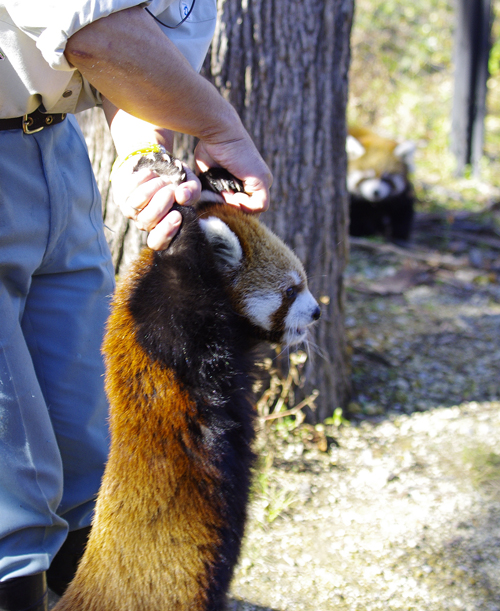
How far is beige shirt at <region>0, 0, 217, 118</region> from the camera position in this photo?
3.80 feet

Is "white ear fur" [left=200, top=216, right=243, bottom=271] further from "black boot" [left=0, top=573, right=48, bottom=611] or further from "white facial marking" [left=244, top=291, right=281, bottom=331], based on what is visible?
"black boot" [left=0, top=573, right=48, bottom=611]

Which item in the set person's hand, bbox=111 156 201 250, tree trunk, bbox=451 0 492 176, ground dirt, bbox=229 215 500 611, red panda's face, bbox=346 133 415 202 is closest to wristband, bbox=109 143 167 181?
person's hand, bbox=111 156 201 250

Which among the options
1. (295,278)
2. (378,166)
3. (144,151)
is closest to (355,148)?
(378,166)

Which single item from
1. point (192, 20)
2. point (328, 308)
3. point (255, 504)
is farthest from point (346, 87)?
point (255, 504)

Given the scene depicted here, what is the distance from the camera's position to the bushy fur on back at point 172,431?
1.40 metres

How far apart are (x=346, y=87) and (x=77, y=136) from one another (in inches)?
62.7

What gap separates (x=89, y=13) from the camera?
1.15 metres

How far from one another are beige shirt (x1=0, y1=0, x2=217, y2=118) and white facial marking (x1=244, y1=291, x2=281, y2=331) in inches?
27.5

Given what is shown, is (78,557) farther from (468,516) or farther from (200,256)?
(468,516)

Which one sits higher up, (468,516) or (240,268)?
(240,268)

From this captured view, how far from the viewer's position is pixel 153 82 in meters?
1.27

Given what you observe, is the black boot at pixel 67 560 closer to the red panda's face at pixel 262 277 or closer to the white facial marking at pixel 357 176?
the red panda's face at pixel 262 277

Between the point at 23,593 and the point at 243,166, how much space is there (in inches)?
49.8

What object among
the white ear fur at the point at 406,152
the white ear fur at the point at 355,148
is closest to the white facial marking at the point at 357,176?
the white ear fur at the point at 355,148
